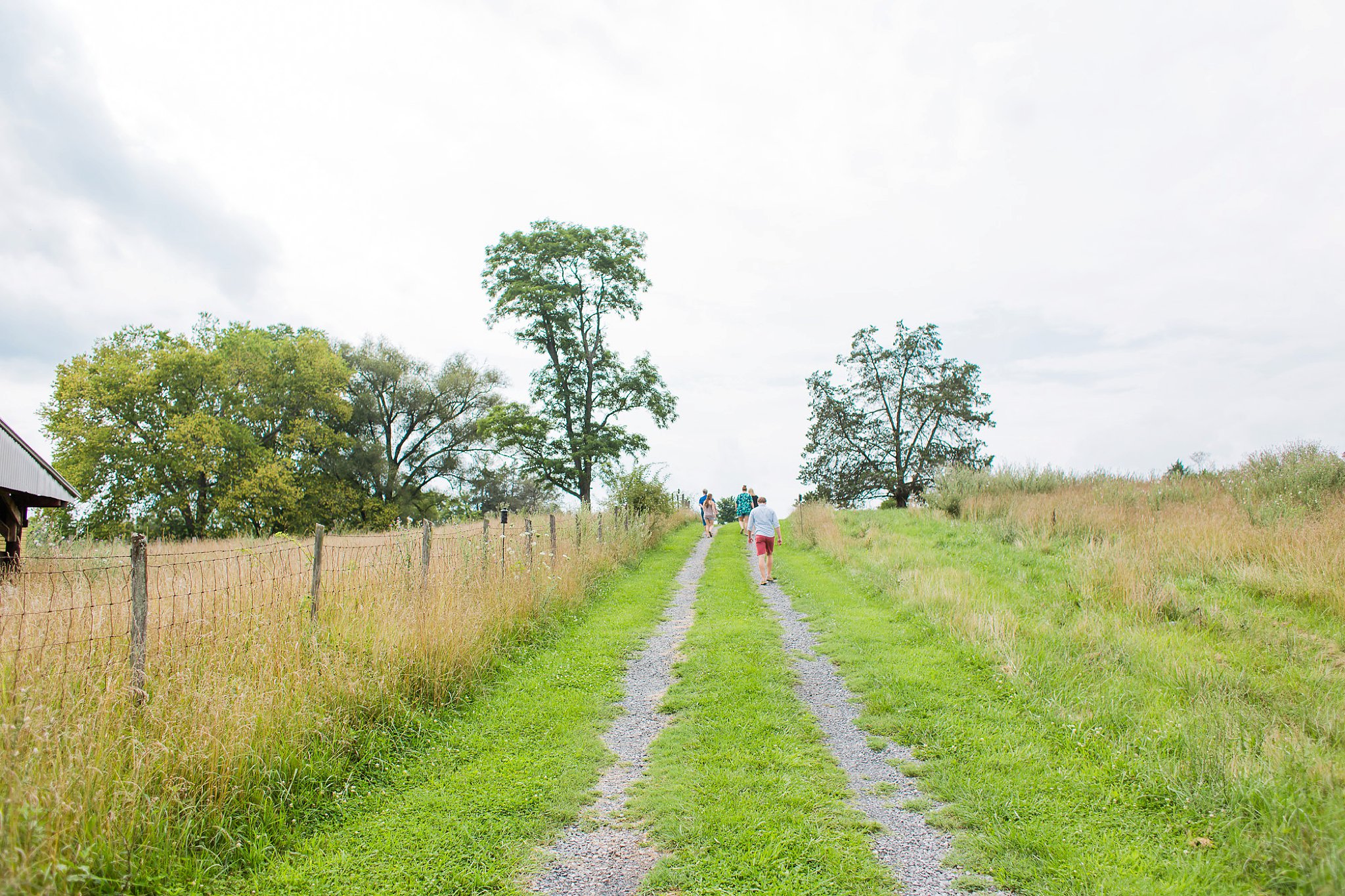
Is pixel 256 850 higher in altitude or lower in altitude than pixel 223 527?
lower

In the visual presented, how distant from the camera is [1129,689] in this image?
631cm

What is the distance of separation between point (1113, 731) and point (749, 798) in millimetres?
3290

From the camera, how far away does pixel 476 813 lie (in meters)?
4.60

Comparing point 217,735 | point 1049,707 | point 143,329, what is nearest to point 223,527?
point 143,329

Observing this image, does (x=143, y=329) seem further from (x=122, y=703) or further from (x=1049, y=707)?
(x=1049, y=707)

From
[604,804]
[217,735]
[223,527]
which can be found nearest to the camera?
[217,735]

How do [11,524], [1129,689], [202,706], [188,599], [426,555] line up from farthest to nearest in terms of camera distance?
[11,524], [426,555], [1129,689], [188,599], [202,706]

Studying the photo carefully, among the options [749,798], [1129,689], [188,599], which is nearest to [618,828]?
[749,798]

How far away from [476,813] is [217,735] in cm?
181

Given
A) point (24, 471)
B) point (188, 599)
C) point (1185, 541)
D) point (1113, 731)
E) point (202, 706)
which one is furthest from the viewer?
point (24, 471)

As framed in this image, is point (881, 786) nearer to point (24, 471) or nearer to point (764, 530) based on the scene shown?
point (764, 530)

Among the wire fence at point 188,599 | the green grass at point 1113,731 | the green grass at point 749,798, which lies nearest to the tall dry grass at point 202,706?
the wire fence at point 188,599

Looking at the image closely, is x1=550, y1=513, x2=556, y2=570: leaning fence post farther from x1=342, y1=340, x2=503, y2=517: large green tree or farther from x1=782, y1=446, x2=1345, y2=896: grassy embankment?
x1=342, y1=340, x2=503, y2=517: large green tree

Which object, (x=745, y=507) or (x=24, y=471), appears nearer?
(x=24, y=471)
